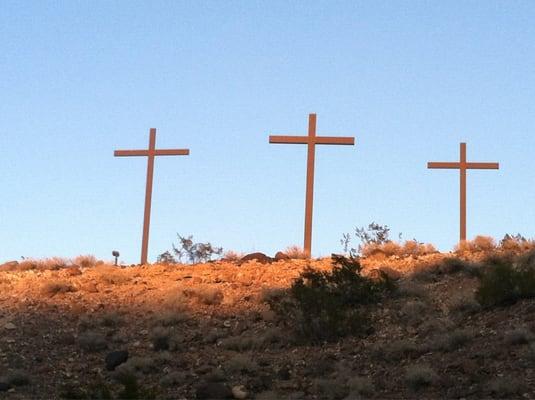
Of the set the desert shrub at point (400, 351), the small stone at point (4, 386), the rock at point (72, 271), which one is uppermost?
the rock at point (72, 271)

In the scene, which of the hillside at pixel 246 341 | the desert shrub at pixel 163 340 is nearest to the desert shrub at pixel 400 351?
the hillside at pixel 246 341

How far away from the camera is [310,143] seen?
88.9 feet

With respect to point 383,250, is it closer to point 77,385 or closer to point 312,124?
point 312,124

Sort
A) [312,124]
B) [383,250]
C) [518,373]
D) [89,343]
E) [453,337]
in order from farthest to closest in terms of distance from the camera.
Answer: [312,124] → [383,250] → [89,343] → [453,337] → [518,373]

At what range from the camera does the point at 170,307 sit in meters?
19.8

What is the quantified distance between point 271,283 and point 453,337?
7.53m

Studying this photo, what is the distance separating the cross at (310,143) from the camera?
26531 mm

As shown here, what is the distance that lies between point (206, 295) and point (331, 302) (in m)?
3.87

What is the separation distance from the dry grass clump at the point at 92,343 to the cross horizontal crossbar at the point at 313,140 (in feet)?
37.0

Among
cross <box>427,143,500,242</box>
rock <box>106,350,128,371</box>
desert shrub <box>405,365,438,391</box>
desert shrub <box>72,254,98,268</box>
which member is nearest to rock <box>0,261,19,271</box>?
desert shrub <box>72,254,98,268</box>

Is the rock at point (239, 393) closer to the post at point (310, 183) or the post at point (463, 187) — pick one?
the post at point (310, 183)

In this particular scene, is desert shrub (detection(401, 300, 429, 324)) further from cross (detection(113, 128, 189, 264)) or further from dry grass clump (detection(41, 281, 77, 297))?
→ cross (detection(113, 128, 189, 264))

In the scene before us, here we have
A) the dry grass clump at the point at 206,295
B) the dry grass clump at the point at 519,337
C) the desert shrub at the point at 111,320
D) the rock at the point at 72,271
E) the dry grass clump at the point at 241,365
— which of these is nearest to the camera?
the dry grass clump at the point at 519,337

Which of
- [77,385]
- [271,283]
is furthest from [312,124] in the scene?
[77,385]
